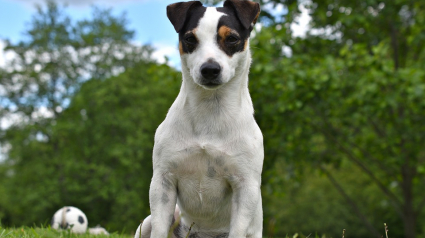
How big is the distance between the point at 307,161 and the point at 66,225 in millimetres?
9568

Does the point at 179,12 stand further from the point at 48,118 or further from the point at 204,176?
the point at 48,118

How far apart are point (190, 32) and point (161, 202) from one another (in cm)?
136

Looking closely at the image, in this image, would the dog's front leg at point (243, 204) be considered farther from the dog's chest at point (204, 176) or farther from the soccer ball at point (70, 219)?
the soccer ball at point (70, 219)

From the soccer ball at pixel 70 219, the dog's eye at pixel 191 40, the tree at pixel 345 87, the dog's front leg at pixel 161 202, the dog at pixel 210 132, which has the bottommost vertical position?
the soccer ball at pixel 70 219

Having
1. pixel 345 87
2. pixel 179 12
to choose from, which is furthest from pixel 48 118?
pixel 179 12

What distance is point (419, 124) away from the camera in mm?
13438

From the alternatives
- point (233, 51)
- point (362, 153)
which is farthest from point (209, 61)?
point (362, 153)

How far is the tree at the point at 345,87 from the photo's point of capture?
10.3m

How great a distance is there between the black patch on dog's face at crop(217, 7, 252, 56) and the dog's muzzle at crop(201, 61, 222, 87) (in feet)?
0.70

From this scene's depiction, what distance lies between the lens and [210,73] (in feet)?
11.0

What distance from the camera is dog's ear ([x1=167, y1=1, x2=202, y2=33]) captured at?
362cm

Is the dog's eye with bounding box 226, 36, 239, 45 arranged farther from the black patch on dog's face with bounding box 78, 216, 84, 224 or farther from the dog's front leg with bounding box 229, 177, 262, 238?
the black patch on dog's face with bounding box 78, 216, 84, 224

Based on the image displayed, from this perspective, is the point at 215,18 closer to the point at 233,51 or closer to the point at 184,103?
the point at 233,51

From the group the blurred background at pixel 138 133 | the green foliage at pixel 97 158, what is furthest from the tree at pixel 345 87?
the green foliage at pixel 97 158
